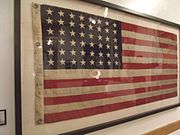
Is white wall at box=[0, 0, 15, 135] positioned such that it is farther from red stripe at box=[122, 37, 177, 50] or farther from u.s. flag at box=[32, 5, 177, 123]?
red stripe at box=[122, 37, 177, 50]

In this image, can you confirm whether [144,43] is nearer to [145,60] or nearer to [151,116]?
[145,60]

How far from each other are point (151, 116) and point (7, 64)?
4.80ft

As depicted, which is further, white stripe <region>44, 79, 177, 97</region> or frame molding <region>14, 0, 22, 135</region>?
white stripe <region>44, 79, 177, 97</region>

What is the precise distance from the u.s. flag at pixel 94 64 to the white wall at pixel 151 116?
0.56ft

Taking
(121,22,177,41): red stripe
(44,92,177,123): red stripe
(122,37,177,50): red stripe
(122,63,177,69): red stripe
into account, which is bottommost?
(44,92,177,123): red stripe

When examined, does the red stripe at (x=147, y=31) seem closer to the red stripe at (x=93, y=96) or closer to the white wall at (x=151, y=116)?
the white wall at (x=151, y=116)

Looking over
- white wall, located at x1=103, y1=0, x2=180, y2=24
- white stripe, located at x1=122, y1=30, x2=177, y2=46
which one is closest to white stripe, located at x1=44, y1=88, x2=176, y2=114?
white stripe, located at x1=122, y1=30, x2=177, y2=46

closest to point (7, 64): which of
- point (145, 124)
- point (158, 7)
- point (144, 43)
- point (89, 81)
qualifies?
point (89, 81)

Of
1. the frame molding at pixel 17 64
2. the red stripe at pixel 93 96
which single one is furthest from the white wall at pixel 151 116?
the frame molding at pixel 17 64

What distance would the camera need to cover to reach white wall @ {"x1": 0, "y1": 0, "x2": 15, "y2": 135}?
3.86ft

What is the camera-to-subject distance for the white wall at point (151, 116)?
182cm

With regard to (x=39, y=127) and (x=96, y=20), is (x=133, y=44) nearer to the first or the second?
(x=96, y=20)

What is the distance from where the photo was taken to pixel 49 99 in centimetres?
135

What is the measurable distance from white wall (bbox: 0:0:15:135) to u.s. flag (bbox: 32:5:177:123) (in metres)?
0.19
